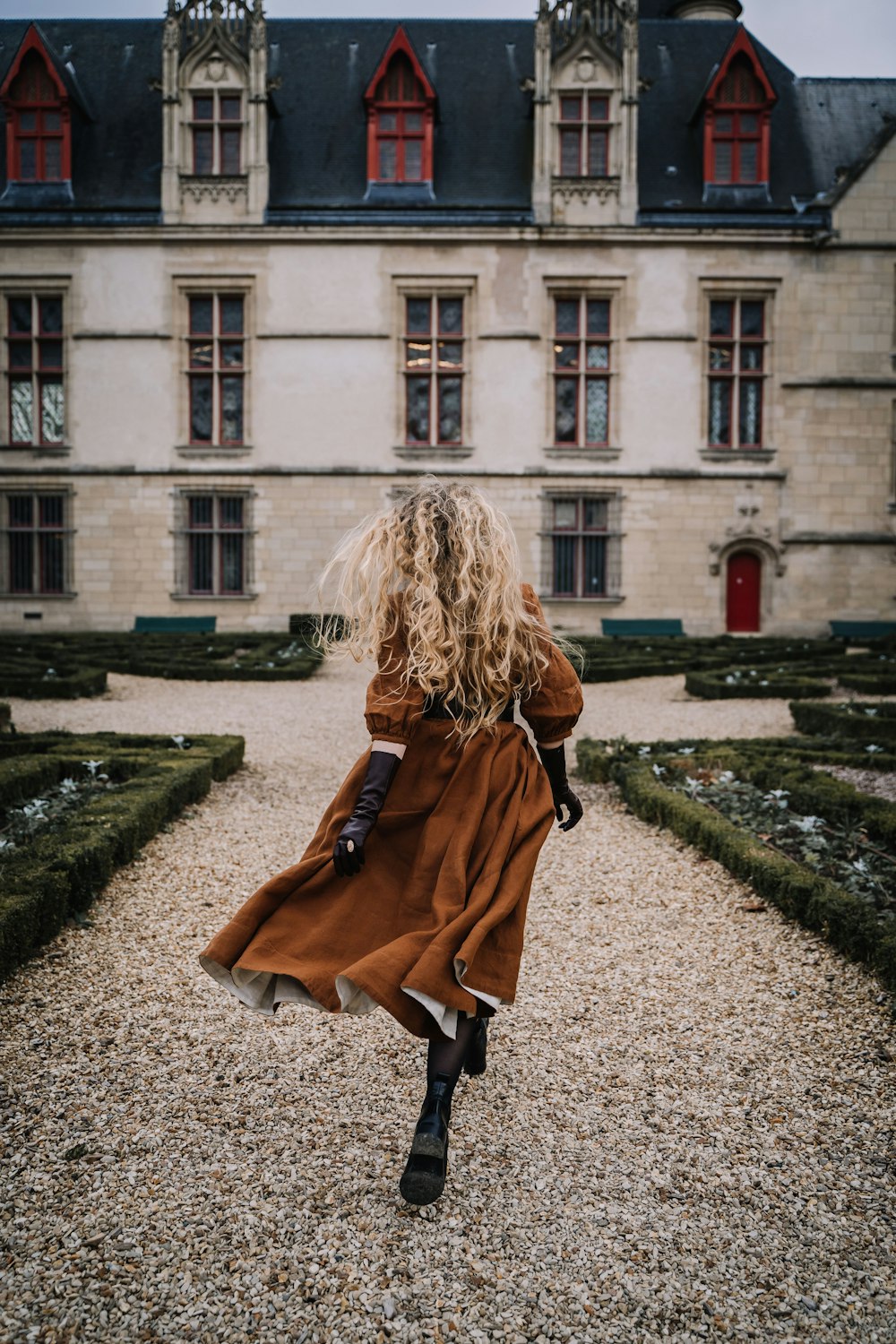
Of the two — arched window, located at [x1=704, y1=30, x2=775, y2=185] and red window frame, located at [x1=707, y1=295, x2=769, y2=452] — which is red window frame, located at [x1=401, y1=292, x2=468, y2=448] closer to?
red window frame, located at [x1=707, y1=295, x2=769, y2=452]

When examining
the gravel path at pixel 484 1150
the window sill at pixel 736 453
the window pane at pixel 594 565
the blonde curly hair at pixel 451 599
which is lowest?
the gravel path at pixel 484 1150

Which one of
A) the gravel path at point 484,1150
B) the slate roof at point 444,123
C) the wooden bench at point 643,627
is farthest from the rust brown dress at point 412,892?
the slate roof at point 444,123

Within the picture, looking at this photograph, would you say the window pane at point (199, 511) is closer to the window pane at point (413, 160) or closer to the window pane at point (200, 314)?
the window pane at point (200, 314)

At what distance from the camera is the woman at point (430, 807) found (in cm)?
245

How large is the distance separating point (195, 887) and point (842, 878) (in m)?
3.00

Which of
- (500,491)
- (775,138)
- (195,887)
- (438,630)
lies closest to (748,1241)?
(438,630)

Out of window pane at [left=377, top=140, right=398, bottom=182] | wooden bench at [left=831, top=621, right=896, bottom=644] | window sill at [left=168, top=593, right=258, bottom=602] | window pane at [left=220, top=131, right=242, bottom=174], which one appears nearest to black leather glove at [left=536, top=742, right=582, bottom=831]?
window sill at [left=168, top=593, right=258, bottom=602]

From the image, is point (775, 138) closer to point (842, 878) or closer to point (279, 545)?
point (279, 545)

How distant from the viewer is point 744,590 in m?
19.1

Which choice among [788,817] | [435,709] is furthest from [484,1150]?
[788,817]

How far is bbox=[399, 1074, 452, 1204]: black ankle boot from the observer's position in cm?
234

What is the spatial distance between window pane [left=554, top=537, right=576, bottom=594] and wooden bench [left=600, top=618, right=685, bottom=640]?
1.07 metres

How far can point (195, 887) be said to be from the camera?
481cm

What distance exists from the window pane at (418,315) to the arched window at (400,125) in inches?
89.4
